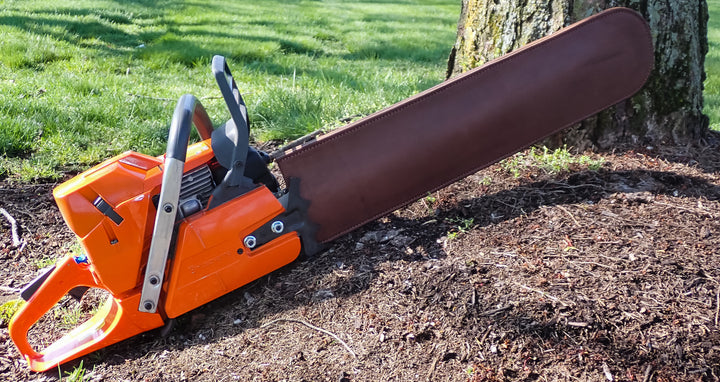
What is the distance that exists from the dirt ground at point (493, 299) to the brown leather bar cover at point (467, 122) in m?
0.18

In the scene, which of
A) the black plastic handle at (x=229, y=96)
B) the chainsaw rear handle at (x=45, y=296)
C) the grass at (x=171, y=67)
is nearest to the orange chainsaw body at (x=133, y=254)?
the chainsaw rear handle at (x=45, y=296)

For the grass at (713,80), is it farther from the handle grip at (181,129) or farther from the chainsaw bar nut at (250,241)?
the handle grip at (181,129)

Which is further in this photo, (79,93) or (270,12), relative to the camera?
(270,12)

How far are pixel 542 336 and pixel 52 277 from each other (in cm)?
180

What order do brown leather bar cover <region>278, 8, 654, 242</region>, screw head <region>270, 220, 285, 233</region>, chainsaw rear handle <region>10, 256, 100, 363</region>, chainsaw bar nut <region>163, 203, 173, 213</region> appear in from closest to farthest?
chainsaw bar nut <region>163, 203, 173, 213</region>
chainsaw rear handle <region>10, 256, 100, 363</region>
screw head <region>270, 220, 285, 233</region>
brown leather bar cover <region>278, 8, 654, 242</region>

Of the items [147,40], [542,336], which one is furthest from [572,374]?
[147,40]

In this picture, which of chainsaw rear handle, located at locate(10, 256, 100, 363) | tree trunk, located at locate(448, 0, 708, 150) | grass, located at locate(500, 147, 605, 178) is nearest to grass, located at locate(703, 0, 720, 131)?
tree trunk, located at locate(448, 0, 708, 150)

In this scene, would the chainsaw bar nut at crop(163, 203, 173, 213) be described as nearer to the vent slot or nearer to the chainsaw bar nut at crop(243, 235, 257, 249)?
the vent slot

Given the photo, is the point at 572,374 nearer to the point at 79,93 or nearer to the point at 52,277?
the point at 52,277

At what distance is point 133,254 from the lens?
2.28 metres

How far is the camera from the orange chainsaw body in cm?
221

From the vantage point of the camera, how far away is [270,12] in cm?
992

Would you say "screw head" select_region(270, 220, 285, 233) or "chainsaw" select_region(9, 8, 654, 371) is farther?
"screw head" select_region(270, 220, 285, 233)

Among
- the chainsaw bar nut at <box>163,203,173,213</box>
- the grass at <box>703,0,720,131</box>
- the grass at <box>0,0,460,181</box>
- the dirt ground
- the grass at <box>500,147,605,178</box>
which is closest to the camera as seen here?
the dirt ground
